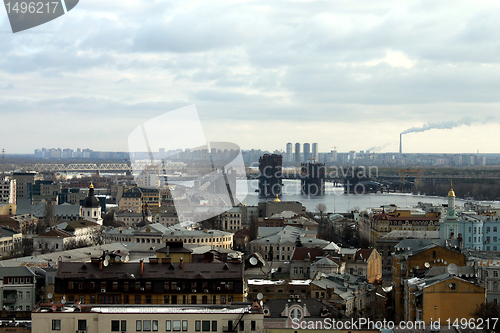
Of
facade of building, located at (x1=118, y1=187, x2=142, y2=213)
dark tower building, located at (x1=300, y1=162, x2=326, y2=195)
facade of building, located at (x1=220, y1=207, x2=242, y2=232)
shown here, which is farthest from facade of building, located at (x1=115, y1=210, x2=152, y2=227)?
dark tower building, located at (x1=300, y1=162, x2=326, y2=195)

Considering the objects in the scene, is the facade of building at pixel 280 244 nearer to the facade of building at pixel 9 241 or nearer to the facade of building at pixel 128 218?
the facade of building at pixel 9 241

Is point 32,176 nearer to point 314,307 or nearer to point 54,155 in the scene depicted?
point 314,307

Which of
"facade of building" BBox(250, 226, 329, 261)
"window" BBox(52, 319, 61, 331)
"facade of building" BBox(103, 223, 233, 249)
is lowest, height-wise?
"facade of building" BBox(250, 226, 329, 261)

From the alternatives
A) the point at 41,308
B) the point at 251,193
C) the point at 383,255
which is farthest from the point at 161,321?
the point at 251,193

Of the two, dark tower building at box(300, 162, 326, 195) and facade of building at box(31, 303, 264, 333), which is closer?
facade of building at box(31, 303, 264, 333)

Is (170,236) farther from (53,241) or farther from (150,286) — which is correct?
(150,286)

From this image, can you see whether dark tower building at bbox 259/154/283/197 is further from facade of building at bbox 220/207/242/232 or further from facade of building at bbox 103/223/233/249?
facade of building at bbox 103/223/233/249
